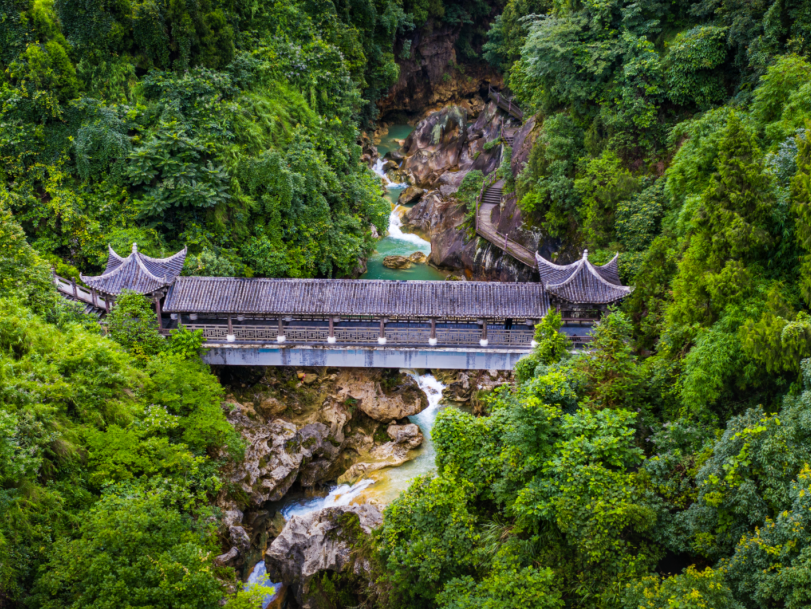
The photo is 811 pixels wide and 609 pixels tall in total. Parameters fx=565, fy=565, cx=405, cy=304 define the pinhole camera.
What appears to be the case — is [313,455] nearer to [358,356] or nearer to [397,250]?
[358,356]

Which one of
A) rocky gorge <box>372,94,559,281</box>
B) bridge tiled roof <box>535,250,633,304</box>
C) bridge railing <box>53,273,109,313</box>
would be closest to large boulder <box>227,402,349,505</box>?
bridge railing <box>53,273,109,313</box>

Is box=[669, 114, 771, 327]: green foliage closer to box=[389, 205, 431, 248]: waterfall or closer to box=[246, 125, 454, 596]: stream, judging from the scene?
box=[246, 125, 454, 596]: stream

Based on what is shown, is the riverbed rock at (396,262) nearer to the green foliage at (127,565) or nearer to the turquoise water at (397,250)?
the turquoise water at (397,250)

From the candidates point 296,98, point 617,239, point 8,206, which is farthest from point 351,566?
point 296,98

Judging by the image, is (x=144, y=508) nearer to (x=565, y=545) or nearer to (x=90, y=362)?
(x=90, y=362)

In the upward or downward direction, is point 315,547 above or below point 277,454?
below

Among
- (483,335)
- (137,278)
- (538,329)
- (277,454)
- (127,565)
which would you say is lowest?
(277,454)

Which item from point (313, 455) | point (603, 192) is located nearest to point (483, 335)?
point (313, 455)
